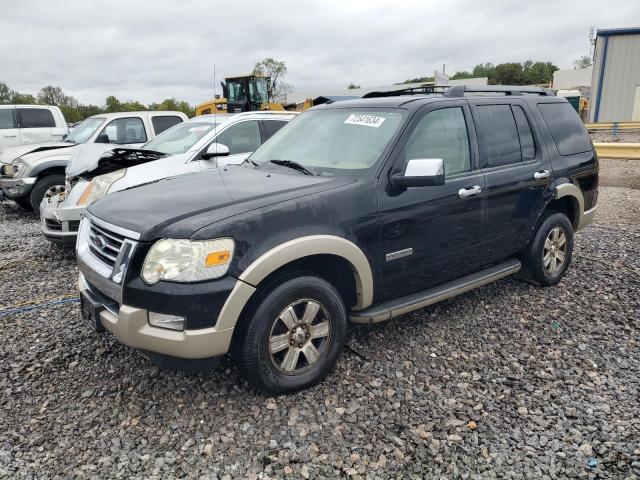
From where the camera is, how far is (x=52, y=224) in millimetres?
5668

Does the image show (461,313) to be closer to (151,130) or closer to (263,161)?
(263,161)

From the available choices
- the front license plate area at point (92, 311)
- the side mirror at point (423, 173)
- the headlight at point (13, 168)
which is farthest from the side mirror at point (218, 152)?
the headlight at point (13, 168)

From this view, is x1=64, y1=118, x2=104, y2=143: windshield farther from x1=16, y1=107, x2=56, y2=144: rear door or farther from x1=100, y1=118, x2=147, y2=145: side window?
x1=16, y1=107, x2=56, y2=144: rear door

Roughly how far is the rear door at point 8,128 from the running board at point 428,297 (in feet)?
37.1

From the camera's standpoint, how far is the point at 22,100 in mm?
54781

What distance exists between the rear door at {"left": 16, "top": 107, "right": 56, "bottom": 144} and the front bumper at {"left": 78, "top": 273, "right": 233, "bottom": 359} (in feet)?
36.1

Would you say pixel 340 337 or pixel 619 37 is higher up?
pixel 619 37

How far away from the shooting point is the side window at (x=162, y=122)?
31.3ft

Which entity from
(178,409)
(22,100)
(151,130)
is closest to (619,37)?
(151,130)

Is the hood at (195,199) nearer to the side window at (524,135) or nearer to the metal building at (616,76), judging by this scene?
the side window at (524,135)

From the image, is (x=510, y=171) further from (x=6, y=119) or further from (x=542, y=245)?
(x=6, y=119)

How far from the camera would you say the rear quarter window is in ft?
15.1

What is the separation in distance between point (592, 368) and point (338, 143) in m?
2.36

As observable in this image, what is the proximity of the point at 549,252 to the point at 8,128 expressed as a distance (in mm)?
11912
